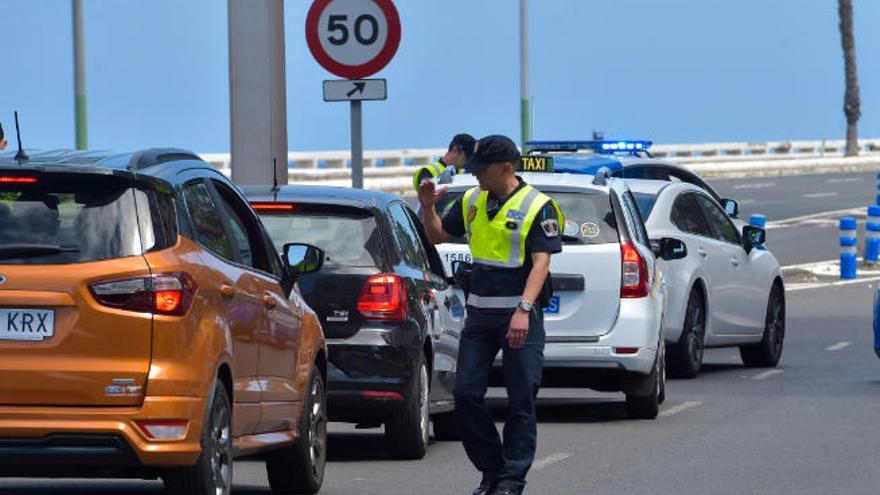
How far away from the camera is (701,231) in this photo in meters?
19.7

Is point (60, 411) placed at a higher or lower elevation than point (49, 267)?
lower

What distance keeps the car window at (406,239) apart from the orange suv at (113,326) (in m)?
3.51

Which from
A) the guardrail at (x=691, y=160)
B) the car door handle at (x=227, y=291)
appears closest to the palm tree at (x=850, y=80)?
the guardrail at (x=691, y=160)

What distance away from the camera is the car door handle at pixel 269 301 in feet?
33.8

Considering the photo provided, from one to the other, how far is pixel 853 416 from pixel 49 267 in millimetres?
8300

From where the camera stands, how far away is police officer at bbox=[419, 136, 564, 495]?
10.9m

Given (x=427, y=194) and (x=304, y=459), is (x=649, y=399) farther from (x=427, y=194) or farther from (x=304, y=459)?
(x=304, y=459)

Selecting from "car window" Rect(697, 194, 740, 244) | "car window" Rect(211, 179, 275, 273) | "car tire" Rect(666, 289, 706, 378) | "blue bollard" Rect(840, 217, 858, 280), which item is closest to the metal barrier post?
"blue bollard" Rect(840, 217, 858, 280)

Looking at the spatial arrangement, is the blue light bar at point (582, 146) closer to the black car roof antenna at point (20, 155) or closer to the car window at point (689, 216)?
the car window at point (689, 216)

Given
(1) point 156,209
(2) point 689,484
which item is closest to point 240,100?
(2) point 689,484

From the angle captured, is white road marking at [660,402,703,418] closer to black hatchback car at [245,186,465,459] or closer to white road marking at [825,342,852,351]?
black hatchback car at [245,186,465,459]

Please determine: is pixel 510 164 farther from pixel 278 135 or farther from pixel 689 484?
pixel 278 135

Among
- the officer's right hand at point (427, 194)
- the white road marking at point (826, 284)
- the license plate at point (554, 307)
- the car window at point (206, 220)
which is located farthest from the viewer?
the white road marking at point (826, 284)

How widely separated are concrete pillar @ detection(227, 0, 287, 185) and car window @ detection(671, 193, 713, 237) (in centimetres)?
373
